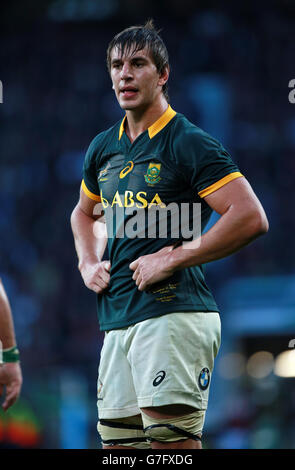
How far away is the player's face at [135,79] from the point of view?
314cm

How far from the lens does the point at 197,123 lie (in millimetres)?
17625

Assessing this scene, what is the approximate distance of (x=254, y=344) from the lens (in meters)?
17.6

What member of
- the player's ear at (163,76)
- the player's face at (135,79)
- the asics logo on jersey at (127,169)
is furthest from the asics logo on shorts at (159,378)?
the player's ear at (163,76)

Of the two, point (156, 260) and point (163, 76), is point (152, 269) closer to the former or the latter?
point (156, 260)

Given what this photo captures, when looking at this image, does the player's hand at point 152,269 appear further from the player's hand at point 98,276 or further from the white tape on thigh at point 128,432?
the white tape on thigh at point 128,432

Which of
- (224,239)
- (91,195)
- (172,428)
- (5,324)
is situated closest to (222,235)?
(224,239)

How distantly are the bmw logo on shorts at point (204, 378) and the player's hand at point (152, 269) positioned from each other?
Answer: 1.42 feet

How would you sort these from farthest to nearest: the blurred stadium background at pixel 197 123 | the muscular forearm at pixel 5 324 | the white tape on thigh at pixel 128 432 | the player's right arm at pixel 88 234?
1. the blurred stadium background at pixel 197 123
2. the player's right arm at pixel 88 234
3. the muscular forearm at pixel 5 324
4. the white tape on thigh at pixel 128 432

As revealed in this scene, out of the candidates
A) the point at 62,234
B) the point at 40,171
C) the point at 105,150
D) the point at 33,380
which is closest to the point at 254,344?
the point at 62,234

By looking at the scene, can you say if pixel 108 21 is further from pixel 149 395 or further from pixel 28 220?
pixel 149 395

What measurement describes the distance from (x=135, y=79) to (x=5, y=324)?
1315 millimetres

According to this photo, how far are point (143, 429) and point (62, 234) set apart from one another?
13.8m

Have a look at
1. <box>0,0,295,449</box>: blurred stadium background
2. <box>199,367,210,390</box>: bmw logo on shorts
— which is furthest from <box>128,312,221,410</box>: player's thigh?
<box>0,0,295,449</box>: blurred stadium background

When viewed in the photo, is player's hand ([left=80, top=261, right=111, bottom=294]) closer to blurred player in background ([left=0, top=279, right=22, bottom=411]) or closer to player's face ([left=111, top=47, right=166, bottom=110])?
blurred player in background ([left=0, top=279, right=22, bottom=411])
